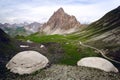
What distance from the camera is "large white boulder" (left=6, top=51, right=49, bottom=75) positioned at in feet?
341

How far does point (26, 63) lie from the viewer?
107375 mm

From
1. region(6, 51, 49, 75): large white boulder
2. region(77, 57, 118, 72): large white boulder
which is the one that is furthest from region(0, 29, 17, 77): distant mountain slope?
region(77, 57, 118, 72): large white boulder

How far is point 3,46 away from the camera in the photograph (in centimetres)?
15838

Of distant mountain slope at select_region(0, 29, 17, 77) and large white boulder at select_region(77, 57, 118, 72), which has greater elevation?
distant mountain slope at select_region(0, 29, 17, 77)

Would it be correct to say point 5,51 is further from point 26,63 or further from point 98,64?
point 98,64

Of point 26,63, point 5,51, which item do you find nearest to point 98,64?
point 26,63

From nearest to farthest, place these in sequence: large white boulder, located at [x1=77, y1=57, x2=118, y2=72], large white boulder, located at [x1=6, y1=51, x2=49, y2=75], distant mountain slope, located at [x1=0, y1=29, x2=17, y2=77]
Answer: large white boulder, located at [x1=6, y1=51, x2=49, y2=75] → large white boulder, located at [x1=77, y1=57, x2=118, y2=72] → distant mountain slope, located at [x1=0, y1=29, x2=17, y2=77]

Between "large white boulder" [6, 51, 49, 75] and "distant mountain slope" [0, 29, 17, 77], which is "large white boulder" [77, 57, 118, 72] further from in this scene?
"distant mountain slope" [0, 29, 17, 77]

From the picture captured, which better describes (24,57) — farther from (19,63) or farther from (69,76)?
(69,76)

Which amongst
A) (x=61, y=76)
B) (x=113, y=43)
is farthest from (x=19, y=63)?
(x=113, y=43)

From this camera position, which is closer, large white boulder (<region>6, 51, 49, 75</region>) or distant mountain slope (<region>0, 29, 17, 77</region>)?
large white boulder (<region>6, 51, 49, 75</region>)

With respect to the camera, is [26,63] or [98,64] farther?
[98,64]

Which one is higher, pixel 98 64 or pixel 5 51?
pixel 5 51

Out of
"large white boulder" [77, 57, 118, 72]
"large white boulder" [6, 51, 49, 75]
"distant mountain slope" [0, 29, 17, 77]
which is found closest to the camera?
"large white boulder" [6, 51, 49, 75]
